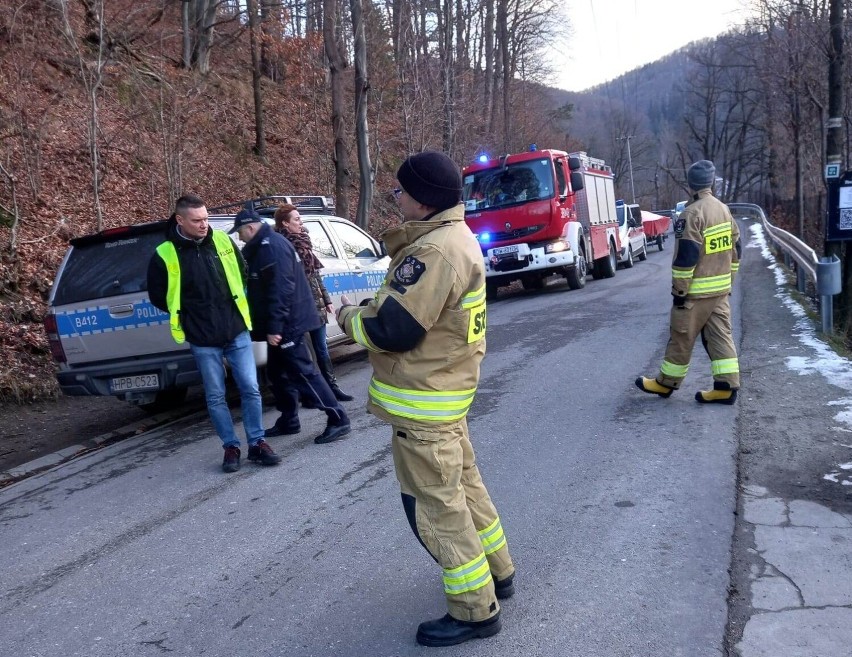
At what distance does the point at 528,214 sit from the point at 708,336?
30.1ft

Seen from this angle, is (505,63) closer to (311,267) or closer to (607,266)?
(607,266)

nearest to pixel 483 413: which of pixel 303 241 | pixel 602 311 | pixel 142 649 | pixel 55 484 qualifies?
pixel 303 241

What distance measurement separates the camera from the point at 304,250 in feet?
23.3

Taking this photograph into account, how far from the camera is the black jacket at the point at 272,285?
6168mm

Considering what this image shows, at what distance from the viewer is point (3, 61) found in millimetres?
14797

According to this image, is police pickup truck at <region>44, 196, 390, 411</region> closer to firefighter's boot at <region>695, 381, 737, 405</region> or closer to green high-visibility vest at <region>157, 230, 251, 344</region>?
green high-visibility vest at <region>157, 230, 251, 344</region>

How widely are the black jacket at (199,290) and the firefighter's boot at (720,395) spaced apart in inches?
154

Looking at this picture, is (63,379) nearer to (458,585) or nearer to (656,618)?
(458,585)

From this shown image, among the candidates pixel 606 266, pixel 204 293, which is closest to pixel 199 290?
pixel 204 293

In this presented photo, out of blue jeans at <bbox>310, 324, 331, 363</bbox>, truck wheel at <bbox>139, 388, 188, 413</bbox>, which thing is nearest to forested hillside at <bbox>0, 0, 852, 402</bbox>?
truck wheel at <bbox>139, 388, 188, 413</bbox>

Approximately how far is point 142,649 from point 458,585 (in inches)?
56.7

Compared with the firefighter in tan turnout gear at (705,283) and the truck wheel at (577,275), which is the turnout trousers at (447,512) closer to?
the firefighter in tan turnout gear at (705,283)

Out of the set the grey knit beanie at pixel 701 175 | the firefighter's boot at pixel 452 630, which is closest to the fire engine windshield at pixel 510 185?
the grey knit beanie at pixel 701 175

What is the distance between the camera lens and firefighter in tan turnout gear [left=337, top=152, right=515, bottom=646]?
306cm
